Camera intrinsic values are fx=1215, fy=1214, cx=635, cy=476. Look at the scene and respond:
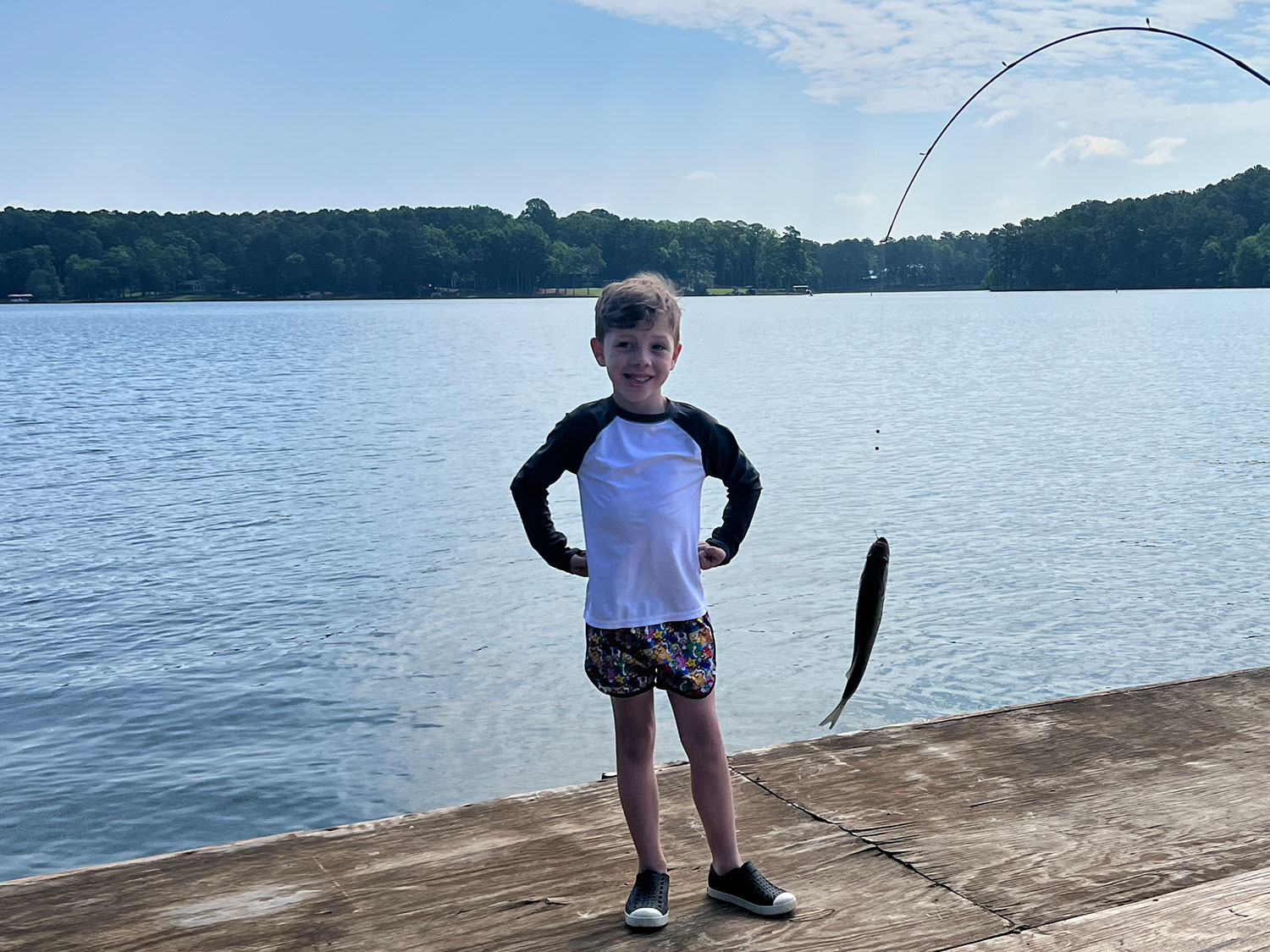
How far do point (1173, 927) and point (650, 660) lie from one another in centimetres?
134

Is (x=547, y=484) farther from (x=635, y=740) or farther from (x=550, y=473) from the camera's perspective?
(x=635, y=740)

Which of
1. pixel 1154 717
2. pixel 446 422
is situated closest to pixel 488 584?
pixel 1154 717

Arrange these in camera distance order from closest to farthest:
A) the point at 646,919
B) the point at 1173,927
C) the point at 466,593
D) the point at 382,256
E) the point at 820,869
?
the point at 1173,927 → the point at 646,919 → the point at 820,869 → the point at 466,593 → the point at 382,256

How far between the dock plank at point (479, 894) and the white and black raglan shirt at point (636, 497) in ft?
2.49

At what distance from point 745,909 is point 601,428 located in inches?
49.7

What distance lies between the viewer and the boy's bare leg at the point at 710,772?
3.05 metres

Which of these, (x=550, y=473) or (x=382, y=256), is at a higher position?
(x=382, y=256)

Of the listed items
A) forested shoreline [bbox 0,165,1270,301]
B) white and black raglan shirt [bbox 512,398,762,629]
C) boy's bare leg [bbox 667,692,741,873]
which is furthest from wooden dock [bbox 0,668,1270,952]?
forested shoreline [bbox 0,165,1270,301]

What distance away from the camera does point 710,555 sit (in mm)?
3152

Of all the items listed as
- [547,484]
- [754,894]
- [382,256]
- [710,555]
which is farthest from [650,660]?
[382,256]

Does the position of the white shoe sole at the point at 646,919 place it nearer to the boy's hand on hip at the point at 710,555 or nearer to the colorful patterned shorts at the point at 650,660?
the colorful patterned shorts at the point at 650,660

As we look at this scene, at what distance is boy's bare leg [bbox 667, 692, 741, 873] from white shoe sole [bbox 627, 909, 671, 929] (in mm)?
235

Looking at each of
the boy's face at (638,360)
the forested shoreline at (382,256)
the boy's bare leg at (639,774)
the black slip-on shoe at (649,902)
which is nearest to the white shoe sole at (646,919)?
the black slip-on shoe at (649,902)

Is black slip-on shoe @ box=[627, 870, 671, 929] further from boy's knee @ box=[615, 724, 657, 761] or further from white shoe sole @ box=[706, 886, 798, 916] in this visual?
boy's knee @ box=[615, 724, 657, 761]
